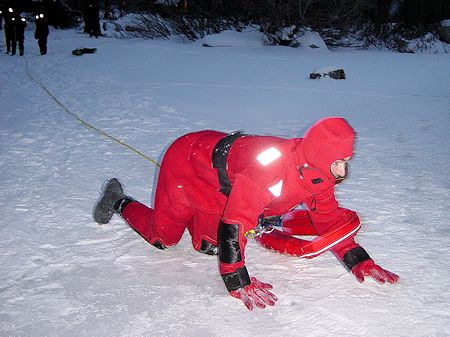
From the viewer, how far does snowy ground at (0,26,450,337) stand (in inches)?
93.9

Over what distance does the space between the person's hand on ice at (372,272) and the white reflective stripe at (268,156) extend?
75cm

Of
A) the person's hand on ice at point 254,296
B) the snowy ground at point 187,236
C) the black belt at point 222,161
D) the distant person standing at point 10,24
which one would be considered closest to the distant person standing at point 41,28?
the distant person standing at point 10,24

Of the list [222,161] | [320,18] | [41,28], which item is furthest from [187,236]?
[320,18]

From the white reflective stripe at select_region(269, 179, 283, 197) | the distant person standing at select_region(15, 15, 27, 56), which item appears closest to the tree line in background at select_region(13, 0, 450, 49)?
the distant person standing at select_region(15, 15, 27, 56)

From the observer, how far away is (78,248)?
310cm

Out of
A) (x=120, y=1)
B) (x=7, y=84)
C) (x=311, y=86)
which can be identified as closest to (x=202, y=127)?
(x=311, y=86)

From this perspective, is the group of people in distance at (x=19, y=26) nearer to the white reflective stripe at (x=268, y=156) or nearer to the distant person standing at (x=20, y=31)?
the distant person standing at (x=20, y=31)

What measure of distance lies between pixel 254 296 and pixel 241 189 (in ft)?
1.69

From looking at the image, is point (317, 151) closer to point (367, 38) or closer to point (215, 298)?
point (215, 298)

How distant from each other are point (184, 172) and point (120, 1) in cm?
2847

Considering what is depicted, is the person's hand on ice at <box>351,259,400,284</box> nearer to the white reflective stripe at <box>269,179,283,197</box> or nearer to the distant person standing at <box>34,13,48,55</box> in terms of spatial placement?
the white reflective stripe at <box>269,179,283,197</box>

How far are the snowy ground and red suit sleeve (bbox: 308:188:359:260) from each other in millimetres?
148

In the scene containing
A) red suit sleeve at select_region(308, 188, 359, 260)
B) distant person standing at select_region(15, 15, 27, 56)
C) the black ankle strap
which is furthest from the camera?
distant person standing at select_region(15, 15, 27, 56)

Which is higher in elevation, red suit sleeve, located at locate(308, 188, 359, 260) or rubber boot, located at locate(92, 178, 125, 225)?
red suit sleeve, located at locate(308, 188, 359, 260)
